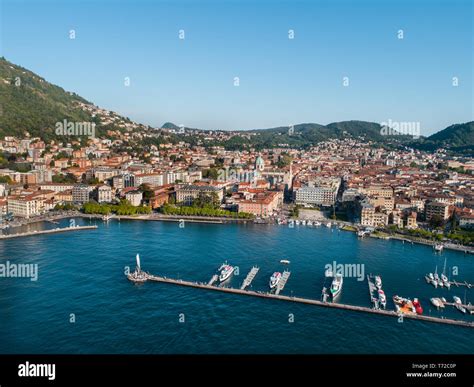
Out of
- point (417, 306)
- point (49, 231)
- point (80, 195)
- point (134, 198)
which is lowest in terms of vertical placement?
point (417, 306)

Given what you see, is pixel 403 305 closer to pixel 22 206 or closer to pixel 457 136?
pixel 22 206

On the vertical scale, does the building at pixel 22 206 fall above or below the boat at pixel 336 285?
above

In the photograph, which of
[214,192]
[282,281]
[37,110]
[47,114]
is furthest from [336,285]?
[37,110]

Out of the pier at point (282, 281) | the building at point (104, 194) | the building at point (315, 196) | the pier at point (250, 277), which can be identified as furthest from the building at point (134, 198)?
the pier at point (282, 281)

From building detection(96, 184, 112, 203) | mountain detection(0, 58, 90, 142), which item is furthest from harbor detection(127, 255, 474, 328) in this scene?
mountain detection(0, 58, 90, 142)

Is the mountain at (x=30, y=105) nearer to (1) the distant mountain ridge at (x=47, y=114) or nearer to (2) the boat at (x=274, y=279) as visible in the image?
(1) the distant mountain ridge at (x=47, y=114)

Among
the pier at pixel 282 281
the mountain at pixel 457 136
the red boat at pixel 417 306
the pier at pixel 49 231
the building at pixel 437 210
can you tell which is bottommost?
the red boat at pixel 417 306
